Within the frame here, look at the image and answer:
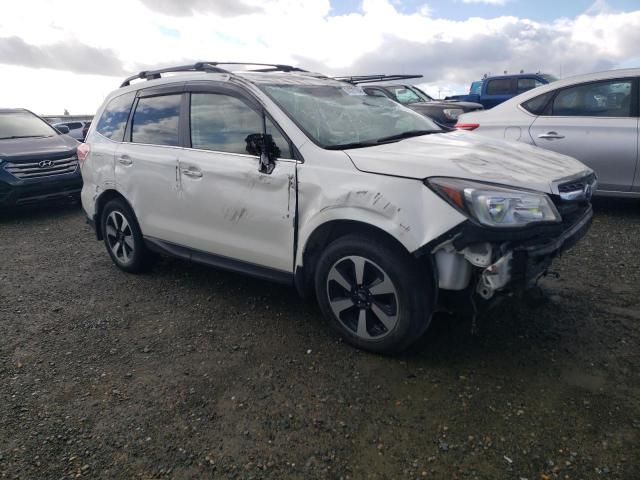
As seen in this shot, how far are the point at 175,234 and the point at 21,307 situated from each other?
1.46 metres

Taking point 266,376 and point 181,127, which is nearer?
point 266,376

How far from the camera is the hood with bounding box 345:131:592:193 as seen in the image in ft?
8.96

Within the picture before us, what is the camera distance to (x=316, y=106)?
140 inches

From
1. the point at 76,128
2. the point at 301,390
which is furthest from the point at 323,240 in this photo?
the point at 76,128

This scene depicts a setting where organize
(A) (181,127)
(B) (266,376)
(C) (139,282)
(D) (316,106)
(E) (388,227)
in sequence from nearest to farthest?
1. (E) (388,227)
2. (B) (266,376)
3. (D) (316,106)
4. (A) (181,127)
5. (C) (139,282)

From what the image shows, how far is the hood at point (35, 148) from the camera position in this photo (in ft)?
24.9

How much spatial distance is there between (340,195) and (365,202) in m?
0.17

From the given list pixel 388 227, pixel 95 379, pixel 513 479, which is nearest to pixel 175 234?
pixel 95 379

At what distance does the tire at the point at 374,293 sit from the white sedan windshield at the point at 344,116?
72 cm

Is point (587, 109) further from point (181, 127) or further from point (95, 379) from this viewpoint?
point (95, 379)

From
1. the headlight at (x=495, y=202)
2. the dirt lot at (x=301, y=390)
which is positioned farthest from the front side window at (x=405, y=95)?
the headlight at (x=495, y=202)

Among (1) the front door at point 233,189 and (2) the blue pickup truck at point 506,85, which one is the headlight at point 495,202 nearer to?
(1) the front door at point 233,189

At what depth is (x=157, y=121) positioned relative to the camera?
4.25 meters

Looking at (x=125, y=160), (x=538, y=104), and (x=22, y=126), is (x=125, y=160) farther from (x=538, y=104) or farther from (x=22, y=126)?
(x=22, y=126)
